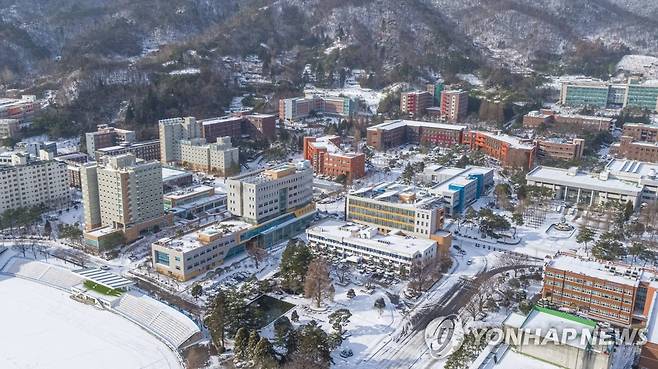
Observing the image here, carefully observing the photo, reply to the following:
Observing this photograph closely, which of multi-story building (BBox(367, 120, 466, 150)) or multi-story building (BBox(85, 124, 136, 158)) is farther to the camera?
multi-story building (BBox(367, 120, 466, 150))

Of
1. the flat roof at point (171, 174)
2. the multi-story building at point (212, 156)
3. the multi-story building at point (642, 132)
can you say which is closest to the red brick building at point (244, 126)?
the multi-story building at point (212, 156)

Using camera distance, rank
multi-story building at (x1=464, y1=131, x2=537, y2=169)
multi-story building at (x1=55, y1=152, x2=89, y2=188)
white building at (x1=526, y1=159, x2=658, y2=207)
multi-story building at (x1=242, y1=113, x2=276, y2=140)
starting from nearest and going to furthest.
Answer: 1. white building at (x1=526, y1=159, x2=658, y2=207)
2. multi-story building at (x1=55, y1=152, x2=89, y2=188)
3. multi-story building at (x1=464, y1=131, x2=537, y2=169)
4. multi-story building at (x1=242, y1=113, x2=276, y2=140)

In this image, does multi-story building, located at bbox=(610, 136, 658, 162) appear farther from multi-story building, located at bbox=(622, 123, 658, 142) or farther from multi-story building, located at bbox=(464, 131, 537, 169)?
multi-story building, located at bbox=(464, 131, 537, 169)

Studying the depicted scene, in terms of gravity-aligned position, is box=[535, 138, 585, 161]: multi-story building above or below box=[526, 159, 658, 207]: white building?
above

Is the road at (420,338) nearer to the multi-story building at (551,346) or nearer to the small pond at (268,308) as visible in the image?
the multi-story building at (551,346)

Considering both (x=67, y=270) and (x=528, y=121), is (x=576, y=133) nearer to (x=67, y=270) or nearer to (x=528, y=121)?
(x=528, y=121)

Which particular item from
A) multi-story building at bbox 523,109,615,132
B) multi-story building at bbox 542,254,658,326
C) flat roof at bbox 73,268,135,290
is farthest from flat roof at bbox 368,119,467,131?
flat roof at bbox 73,268,135,290
